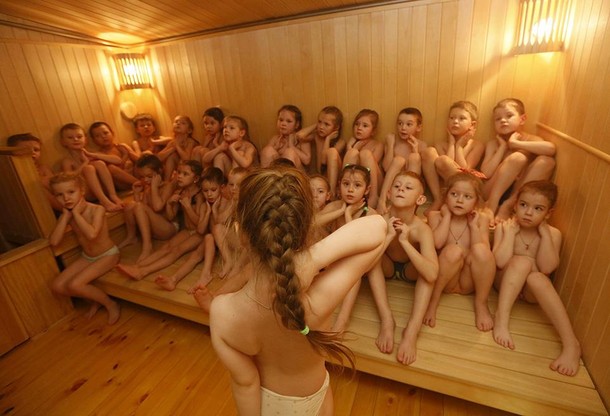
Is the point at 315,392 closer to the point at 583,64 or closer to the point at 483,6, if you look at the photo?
the point at 583,64

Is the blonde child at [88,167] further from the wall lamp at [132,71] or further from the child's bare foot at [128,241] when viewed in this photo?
the wall lamp at [132,71]

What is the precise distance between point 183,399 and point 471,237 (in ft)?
5.67

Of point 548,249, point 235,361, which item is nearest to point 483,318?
point 548,249

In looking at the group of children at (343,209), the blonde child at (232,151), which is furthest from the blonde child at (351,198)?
the blonde child at (232,151)

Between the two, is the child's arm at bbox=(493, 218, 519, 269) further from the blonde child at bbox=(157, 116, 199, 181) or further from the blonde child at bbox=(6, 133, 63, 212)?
the blonde child at bbox=(6, 133, 63, 212)

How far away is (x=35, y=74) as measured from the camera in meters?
2.81

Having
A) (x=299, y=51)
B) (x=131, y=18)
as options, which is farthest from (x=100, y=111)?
(x=299, y=51)

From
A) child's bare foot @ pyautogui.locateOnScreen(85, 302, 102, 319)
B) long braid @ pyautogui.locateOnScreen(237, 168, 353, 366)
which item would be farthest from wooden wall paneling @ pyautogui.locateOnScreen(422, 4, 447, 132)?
child's bare foot @ pyautogui.locateOnScreen(85, 302, 102, 319)

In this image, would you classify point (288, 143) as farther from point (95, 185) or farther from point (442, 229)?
point (95, 185)

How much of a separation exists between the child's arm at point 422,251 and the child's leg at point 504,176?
0.74m

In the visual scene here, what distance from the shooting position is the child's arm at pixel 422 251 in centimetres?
156

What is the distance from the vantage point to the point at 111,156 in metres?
3.08

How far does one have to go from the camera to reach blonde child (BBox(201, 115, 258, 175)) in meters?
2.76

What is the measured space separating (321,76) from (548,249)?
2.03 m
